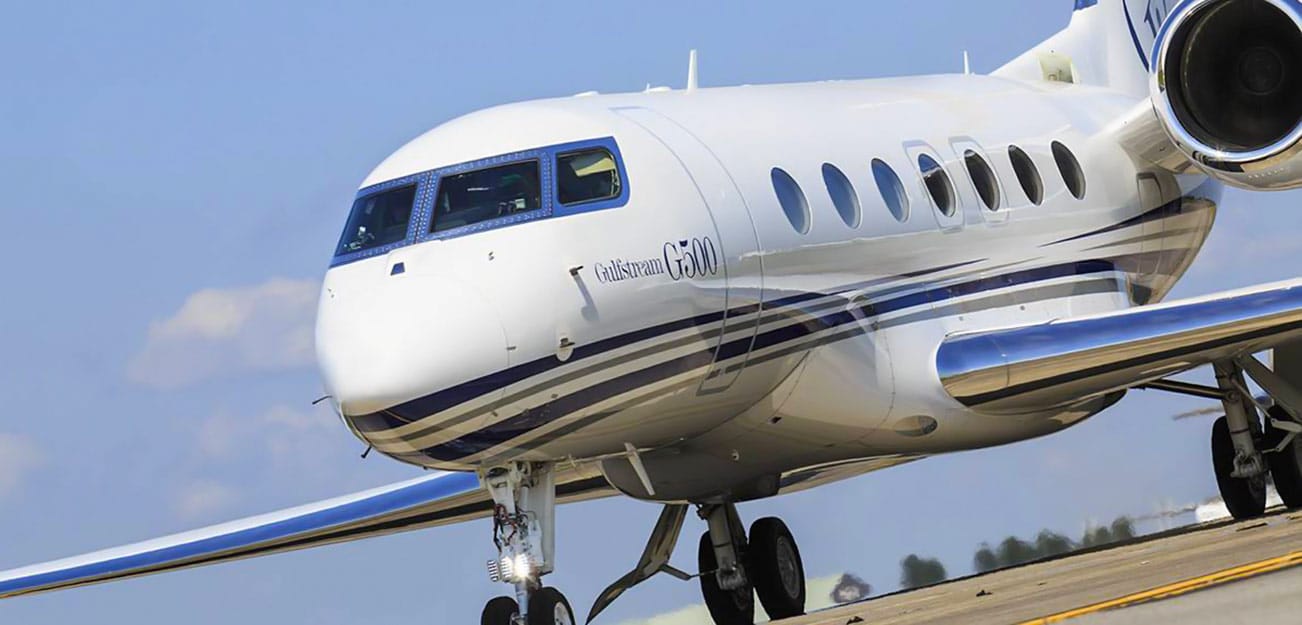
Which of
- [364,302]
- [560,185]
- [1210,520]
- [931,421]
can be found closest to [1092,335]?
[931,421]

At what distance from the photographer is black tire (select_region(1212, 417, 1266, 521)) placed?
21.1 m

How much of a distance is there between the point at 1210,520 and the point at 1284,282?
22.5ft

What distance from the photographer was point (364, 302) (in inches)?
511

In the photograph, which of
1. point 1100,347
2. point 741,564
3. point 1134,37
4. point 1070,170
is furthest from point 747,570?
point 1134,37

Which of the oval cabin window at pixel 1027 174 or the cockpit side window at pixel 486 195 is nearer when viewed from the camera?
the cockpit side window at pixel 486 195

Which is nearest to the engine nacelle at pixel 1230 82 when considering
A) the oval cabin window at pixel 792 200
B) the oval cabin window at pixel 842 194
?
the oval cabin window at pixel 842 194

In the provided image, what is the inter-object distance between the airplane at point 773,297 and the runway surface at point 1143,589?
1364mm

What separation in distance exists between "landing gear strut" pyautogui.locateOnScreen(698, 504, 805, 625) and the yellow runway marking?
757 centimetres

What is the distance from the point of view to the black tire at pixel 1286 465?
2084cm

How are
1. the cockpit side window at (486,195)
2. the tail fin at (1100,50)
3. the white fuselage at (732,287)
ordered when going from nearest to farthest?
the white fuselage at (732,287) → the cockpit side window at (486,195) → the tail fin at (1100,50)

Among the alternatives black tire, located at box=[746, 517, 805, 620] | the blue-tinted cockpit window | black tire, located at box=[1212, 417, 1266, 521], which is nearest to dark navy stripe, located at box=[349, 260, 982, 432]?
the blue-tinted cockpit window

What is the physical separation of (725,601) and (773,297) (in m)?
4.39

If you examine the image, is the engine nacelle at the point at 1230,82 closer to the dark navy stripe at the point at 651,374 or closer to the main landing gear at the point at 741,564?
the dark navy stripe at the point at 651,374

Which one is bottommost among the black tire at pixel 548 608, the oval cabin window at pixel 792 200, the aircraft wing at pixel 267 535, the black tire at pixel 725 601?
the black tire at pixel 548 608
